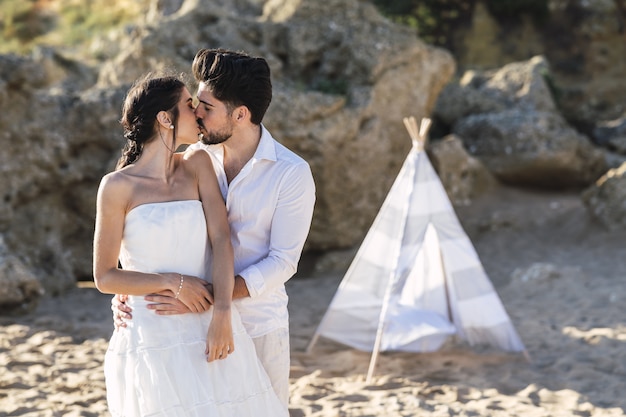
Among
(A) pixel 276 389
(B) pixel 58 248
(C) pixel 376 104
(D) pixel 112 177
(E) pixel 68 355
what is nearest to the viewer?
(D) pixel 112 177

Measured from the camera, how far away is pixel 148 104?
243 centimetres

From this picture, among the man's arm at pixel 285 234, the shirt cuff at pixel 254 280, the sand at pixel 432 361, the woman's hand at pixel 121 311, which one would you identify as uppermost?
the man's arm at pixel 285 234

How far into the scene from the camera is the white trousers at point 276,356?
8.84ft

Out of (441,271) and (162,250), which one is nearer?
(162,250)

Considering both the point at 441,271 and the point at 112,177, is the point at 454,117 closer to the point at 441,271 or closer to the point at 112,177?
the point at 441,271

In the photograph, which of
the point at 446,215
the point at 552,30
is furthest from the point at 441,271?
the point at 552,30

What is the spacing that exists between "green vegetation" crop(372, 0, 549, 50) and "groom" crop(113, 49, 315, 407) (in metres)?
14.6

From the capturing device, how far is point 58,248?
667 centimetres

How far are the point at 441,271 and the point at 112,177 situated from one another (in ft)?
10.1

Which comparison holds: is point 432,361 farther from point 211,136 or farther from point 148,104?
point 148,104

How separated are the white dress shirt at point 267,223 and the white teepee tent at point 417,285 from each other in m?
2.19

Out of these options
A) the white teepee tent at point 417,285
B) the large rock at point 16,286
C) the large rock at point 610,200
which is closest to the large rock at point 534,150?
the large rock at point 610,200

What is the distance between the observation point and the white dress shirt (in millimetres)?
2571

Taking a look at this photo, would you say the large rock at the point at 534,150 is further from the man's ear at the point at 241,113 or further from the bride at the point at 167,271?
the bride at the point at 167,271
